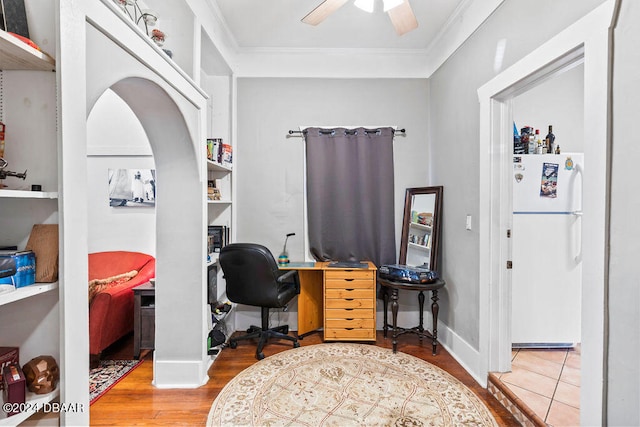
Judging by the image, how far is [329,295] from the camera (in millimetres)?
2889

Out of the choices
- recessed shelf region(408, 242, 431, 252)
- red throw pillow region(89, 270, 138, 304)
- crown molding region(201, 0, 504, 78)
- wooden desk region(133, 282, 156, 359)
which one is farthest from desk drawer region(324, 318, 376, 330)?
crown molding region(201, 0, 504, 78)

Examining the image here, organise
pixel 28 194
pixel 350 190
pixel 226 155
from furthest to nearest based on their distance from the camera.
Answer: pixel 350 190, pixel 226 155, pixel 28 194

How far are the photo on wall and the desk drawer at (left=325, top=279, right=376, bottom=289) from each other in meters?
2.20

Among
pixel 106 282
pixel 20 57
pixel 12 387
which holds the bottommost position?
pixel 106 282

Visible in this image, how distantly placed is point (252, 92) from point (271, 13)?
34.0 inches

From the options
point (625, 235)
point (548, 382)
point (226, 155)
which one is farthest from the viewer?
point (226, 155)

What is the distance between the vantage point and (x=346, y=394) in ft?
6.98

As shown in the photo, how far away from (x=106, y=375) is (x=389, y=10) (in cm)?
328

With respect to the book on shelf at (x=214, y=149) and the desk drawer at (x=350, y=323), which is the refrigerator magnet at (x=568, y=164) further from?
the book on shelf at (x=214, y=149)

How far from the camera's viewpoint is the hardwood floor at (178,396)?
6.26ft

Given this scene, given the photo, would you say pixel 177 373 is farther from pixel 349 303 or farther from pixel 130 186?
pixel 130 186

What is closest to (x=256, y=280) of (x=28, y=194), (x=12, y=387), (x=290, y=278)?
(x=290, y=278)

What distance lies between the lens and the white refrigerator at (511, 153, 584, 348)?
2512mm

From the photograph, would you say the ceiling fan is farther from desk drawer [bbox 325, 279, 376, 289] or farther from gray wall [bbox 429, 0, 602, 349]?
desk drawer [bbox 325, 279, 376, 289]
